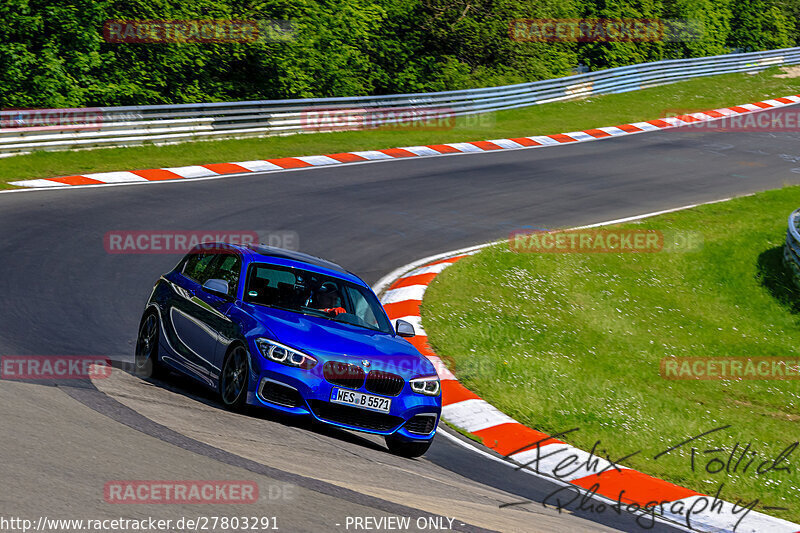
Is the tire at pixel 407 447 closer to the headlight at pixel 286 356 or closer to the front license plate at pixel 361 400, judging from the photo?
the front license plate at pixel 361 400

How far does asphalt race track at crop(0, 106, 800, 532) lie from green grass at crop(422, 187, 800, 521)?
150 centimetres

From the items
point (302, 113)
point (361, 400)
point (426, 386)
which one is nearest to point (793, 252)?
point (426, 386)

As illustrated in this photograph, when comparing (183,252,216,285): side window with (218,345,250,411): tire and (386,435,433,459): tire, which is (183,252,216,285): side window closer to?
(218,345,250,411): tire

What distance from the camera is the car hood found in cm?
802

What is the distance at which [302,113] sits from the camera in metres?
26.9

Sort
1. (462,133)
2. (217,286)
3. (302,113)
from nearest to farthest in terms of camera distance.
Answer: (217,286) → (302,113) → (462,133)

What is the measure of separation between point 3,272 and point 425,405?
21.4 ft

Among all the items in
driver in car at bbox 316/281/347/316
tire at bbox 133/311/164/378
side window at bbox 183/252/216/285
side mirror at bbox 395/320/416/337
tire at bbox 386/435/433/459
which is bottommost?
tire at bbox 386/435/433/459

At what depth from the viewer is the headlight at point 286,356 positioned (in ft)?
25.8

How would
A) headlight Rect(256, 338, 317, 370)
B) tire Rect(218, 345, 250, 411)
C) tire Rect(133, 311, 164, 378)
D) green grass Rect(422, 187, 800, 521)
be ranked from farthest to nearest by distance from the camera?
green grass Rect(422, 187, 800, 521) → tire Rect(133, 311, 164, 378) → tire Rect(218, 345, 250, 411) → headlight Rect(256, 338, 317, 370)

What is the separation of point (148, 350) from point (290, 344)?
89.9 inches

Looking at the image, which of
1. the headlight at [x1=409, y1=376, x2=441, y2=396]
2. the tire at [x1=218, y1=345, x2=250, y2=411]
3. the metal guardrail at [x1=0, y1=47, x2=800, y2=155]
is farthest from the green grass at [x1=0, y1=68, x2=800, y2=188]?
the headlight at [x1=409, y1=376, x2=441, y2=396]

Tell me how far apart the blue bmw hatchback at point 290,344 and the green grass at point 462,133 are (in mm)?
9730

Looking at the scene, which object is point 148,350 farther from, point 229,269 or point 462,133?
point 462,133
